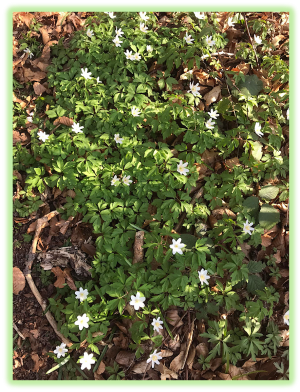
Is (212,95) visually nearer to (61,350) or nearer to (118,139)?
(118,139)

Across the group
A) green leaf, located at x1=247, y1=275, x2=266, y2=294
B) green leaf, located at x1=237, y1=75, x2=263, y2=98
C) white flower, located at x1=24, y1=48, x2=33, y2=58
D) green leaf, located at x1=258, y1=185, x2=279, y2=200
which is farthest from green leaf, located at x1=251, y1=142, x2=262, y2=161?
white flower, located at x1=24, y1=48, x2=33, y2=58

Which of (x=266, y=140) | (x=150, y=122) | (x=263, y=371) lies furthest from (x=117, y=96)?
(x=263, y=371)

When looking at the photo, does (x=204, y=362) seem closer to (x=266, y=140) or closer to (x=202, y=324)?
(x=202, y=324)

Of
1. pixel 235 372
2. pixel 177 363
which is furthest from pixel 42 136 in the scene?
pixel 235 372

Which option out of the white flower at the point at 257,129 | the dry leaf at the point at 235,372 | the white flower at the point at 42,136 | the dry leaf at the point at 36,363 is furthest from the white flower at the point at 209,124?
the dry leaf at the point at 36,363

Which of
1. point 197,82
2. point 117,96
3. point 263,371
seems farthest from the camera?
point 197,82

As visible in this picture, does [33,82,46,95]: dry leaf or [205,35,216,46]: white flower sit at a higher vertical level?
[205,35,216,46]: white flower

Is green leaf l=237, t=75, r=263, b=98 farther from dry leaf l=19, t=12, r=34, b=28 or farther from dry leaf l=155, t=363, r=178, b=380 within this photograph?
dry leaf l=155, t=363, r=178, b=380
